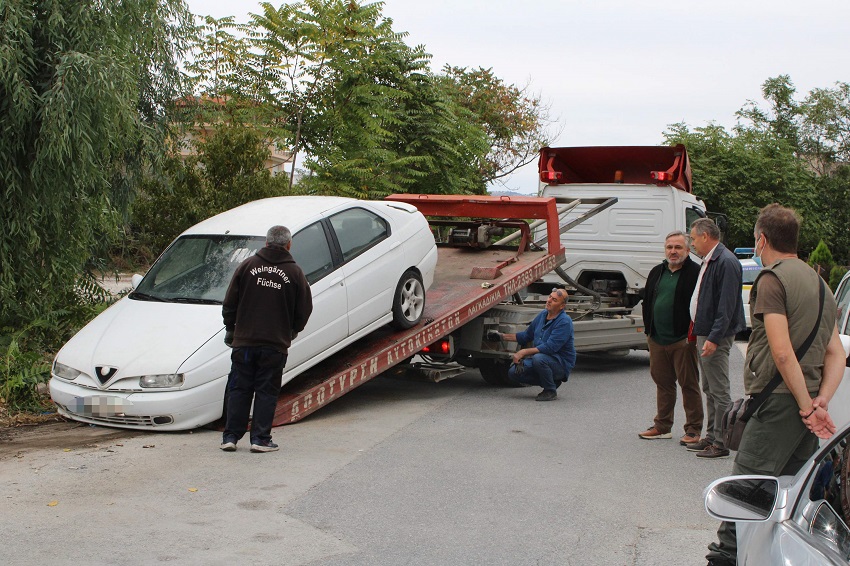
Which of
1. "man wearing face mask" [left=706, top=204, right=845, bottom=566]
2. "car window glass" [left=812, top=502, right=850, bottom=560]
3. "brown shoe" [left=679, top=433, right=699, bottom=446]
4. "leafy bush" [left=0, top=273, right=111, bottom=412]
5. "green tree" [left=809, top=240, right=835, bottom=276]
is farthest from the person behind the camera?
"green tree" [left=809, top=240, right=835, bottom=276]

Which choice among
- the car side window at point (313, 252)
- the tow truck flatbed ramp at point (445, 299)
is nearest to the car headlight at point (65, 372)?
the tow truck flatbed ramp at point (445, 299)

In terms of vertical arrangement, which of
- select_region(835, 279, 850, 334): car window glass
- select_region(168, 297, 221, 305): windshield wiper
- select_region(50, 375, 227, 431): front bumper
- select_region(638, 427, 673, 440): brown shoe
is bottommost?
select_region(638, 427, 673, 440): brown shoe

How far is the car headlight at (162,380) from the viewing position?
756cm

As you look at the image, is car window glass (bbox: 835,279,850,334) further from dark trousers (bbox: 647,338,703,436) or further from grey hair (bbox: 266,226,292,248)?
grey hair (bbox: 266,226,292,248)

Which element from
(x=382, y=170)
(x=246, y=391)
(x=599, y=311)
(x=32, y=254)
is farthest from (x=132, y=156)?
(x=382, y=170)

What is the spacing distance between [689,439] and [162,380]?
448cm

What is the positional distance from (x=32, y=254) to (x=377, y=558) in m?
5.98

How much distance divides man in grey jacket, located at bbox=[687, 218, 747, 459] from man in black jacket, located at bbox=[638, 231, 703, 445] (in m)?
0.35

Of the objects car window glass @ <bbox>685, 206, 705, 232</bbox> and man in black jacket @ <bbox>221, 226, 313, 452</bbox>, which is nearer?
man in black jacket @ <bbox>221, 226, 313, 452</bbox>

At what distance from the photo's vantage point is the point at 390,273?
31.3ft

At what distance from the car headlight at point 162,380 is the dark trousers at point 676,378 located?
4.05 meters

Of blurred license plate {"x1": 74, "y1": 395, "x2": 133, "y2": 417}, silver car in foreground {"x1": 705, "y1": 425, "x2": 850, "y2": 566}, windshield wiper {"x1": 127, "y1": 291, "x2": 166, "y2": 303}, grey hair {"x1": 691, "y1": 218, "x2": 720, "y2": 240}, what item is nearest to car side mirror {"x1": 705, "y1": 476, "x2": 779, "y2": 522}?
silver car in foreground {"x1": 705, "y1": 425, "x2": 850, "y2": 566}

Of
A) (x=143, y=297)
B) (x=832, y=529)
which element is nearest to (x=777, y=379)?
(x=832, y=529)

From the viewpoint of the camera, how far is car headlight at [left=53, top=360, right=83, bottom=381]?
789 centimetres
